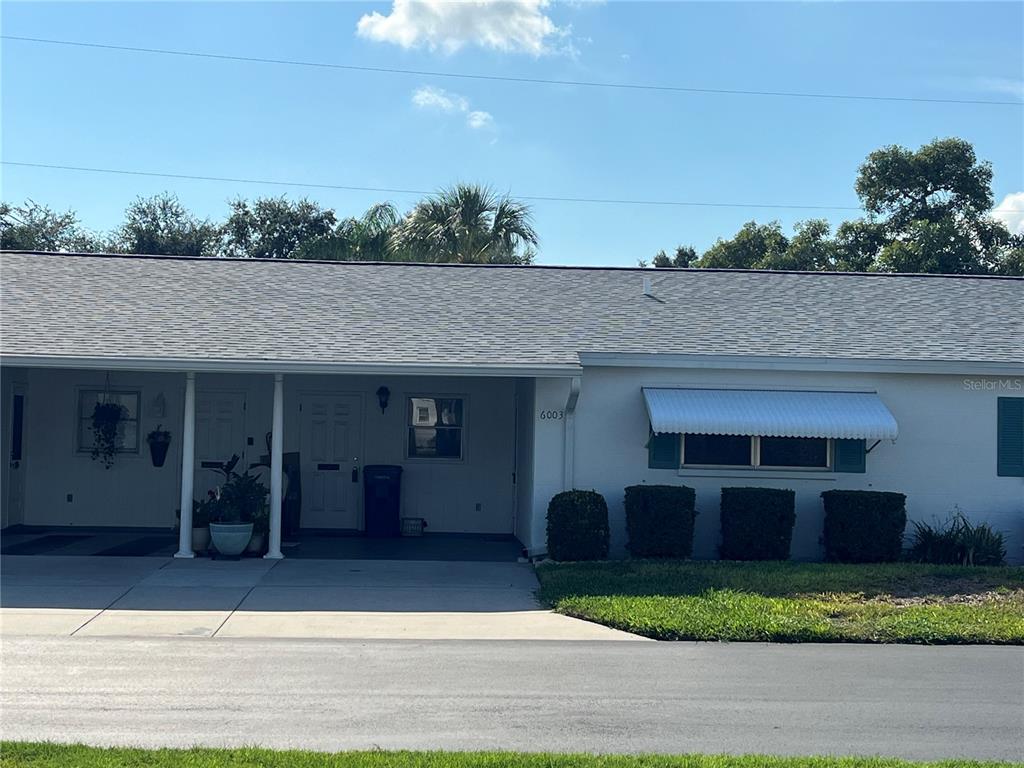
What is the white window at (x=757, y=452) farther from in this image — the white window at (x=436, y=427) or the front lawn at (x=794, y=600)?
the white window at (x=436, y=427)

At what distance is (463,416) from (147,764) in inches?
423

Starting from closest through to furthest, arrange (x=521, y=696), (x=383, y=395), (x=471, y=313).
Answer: (x=521, y=696), (x=471, y=313), (x=383, y=395)

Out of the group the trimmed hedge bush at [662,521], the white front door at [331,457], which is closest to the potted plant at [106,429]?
the white front door at [331,457]

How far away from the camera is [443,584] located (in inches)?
476

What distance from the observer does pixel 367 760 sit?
5918 millimetres

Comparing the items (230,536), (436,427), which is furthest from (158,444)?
(436,427)

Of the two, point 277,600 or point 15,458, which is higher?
point 15,458

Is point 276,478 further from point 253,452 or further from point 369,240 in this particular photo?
point 369,240

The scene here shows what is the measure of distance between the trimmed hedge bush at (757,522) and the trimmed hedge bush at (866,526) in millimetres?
592

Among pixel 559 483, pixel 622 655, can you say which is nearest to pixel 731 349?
pixel 559 483

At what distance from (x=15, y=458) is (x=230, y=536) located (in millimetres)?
4684

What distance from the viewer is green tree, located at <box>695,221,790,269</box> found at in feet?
124

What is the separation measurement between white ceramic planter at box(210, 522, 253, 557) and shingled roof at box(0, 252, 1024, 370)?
2153 millimetres
